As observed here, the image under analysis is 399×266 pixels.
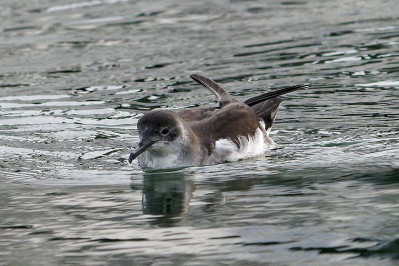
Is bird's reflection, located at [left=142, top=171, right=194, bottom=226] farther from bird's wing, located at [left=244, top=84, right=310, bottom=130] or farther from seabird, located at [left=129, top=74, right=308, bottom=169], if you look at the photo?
bird's wing, located at [left=244, top=84, right=310, bottom=130]

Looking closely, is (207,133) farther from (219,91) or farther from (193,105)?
Result: (193,105)

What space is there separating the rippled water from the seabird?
18 cm

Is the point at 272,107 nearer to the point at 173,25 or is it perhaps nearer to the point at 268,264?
the point at 268,264

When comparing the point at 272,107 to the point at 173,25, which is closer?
the point at 272,107

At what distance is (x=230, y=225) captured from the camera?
7.39 meters

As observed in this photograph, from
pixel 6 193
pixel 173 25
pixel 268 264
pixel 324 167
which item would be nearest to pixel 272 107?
pixel 324 167

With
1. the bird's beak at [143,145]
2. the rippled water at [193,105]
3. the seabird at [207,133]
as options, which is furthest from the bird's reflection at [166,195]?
the bird's beak at [143,145]

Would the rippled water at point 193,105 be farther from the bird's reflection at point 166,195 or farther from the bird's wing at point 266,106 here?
the bird's wing at point 266,106

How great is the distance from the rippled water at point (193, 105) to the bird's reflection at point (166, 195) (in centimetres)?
2

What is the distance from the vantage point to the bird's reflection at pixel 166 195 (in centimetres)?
791

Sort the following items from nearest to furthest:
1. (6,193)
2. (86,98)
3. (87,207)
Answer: (87,207)
(6,193)
(86,98)

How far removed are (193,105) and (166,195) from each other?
438 centimetres

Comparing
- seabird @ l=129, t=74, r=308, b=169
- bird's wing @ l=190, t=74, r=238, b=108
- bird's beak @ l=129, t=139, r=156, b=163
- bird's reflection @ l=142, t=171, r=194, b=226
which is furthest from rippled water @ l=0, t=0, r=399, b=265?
bird's wing @ l=190, t=74, r=238, b=108

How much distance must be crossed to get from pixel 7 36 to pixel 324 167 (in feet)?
36.1
